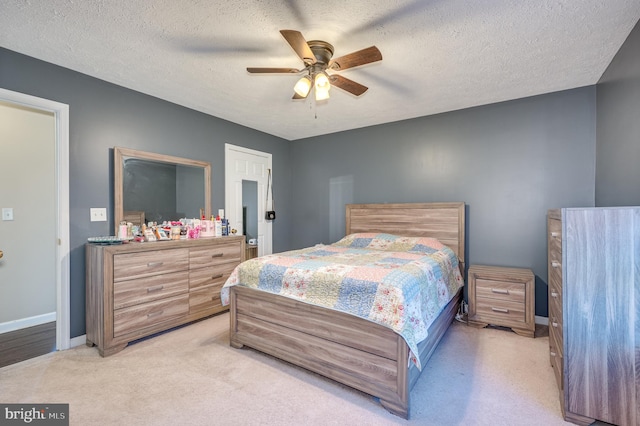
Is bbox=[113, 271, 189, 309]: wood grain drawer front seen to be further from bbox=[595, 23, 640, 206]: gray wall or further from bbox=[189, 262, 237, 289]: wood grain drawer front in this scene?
bbox=[595, 23, 640, 206]: gray wall

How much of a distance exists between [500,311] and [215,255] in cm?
311

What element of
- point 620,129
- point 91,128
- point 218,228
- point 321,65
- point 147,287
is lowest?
point 147,287

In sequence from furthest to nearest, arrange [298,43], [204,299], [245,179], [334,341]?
1. [245,179]
2. [204,299]
3. [334,341]
4. [298,43]

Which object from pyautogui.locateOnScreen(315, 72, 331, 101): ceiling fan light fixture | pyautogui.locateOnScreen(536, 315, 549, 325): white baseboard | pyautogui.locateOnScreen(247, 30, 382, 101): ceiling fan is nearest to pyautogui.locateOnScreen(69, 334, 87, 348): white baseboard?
pyautogui.locateOnScreen(247, 30, 382, 101): ceiling fan

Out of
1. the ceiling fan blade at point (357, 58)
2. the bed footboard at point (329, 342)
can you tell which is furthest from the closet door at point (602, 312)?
the ceiling fan blade at point (357, 58)

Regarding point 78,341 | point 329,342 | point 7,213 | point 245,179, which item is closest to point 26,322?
point 78,341

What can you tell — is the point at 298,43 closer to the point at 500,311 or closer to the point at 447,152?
the point at 447,152

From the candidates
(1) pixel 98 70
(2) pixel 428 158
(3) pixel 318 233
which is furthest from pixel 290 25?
(3) pixel 318 233

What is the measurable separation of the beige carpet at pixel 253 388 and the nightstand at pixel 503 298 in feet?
0.92

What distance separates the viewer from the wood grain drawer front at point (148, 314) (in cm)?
252

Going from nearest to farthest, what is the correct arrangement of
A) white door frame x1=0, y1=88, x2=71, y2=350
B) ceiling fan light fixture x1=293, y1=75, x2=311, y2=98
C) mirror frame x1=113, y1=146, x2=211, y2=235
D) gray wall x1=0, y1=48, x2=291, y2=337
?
ceiling fan light fixture x1=293, y1=75, x2=311, y2=98
gray wall x1=0, y1=48, x2=291, y2=337
white door frame x1=0, y1=88, x2=71, y2=350
mirror frame x1=113, y1=146, x2=211, y2=235

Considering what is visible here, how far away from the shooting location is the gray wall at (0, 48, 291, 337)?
2.42 meters

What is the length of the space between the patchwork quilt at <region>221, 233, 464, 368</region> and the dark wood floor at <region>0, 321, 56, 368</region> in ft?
5.55

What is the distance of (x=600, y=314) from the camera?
157 cm
